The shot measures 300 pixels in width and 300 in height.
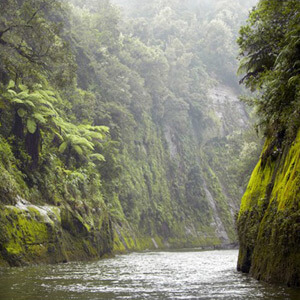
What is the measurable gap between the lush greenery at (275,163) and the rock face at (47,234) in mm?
6761

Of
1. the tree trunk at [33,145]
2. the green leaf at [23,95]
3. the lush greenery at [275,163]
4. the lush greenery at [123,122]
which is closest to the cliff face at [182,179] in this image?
the lush greenery at [123,122]

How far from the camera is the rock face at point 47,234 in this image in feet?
42.5

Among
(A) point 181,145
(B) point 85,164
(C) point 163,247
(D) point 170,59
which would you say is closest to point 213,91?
(D) point 170,59

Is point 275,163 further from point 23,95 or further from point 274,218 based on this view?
point 23,95

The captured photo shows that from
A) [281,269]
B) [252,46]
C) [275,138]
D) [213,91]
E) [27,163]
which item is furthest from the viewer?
[213,91]

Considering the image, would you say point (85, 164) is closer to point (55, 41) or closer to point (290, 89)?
point (55, 41)

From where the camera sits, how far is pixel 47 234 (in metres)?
14.8

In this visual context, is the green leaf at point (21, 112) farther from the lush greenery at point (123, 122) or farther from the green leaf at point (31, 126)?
the green leaf at point (31, 126)

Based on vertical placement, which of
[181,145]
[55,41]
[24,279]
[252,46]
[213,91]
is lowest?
[24,279]

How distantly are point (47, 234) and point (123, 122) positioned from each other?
22331mm

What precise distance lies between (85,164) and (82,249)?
6.60m

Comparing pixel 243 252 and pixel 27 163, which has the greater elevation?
pixel 27 163

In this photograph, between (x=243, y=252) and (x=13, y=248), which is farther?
(x=13, y=248)

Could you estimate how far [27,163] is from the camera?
17.9 m
